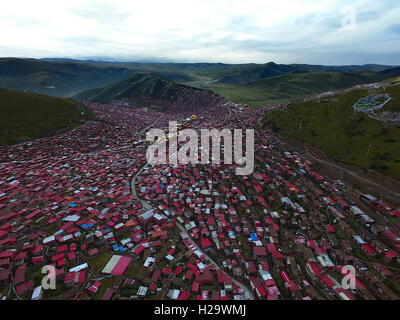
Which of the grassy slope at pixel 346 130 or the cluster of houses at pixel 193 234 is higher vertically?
the grassy slope at pixel 346 130

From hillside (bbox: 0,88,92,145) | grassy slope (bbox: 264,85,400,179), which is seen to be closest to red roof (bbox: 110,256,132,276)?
grassy slope (bbox: 264,85,400,179)

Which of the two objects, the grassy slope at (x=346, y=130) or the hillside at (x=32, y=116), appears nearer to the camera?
the grassy slope at (x=346, y=130)

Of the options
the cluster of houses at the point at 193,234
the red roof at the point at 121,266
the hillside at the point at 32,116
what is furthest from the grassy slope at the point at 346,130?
the hillside at the point at 32,116

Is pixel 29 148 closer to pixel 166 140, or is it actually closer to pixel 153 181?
pixel 166 140

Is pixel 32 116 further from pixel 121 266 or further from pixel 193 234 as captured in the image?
pixel 193 234

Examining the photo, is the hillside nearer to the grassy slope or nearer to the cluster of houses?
the cluster of houses

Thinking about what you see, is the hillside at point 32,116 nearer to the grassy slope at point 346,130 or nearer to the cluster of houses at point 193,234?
the cluster of houses at point 193,234

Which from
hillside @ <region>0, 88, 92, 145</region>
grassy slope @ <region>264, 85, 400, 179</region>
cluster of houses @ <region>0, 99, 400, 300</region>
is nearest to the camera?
cluster of houses @ <region>0, 99, 400, 300</region>
